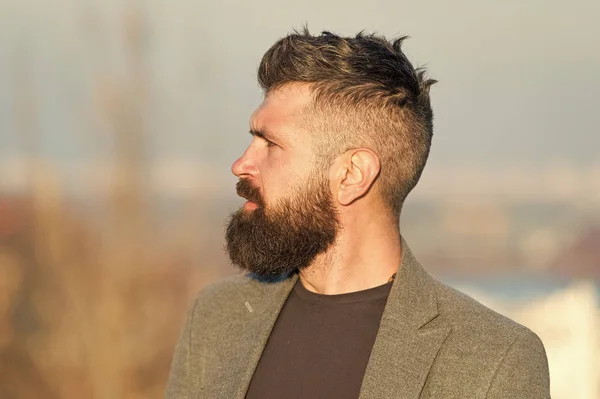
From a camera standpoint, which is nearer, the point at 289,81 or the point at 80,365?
the point at 289,81

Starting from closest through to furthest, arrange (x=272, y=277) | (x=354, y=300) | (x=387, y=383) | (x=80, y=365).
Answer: (x=387, y=383), (x=354, y=300), (x=272, y=277), (x=80, y=365)

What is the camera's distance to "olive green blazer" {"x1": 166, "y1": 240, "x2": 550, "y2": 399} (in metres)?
2.01

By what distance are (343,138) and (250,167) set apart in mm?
254

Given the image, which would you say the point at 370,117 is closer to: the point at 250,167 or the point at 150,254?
the point at 250,167

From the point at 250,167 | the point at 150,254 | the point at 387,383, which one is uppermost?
the point at 250,167

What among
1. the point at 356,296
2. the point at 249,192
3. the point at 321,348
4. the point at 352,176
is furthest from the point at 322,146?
the point at 321,348

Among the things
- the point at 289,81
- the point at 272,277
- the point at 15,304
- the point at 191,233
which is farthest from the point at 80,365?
the point at 289,81

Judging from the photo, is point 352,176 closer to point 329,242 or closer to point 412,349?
point 329,242

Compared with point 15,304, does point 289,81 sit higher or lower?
higher

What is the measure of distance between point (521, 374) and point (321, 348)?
0.48 m

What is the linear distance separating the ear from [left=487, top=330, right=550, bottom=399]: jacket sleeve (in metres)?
0.55

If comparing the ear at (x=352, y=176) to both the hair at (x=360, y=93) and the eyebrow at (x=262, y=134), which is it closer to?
the hair at (x=360, y=93)

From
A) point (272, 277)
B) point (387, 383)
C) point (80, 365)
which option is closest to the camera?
point (387, 383)

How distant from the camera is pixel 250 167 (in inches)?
89.3
